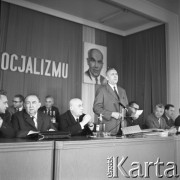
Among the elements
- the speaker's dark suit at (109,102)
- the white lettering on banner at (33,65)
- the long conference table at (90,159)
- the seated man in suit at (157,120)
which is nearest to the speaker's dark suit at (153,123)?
the seated man in suit at (157,120)

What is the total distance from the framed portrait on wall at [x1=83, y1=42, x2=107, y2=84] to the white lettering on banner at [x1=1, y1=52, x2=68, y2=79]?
0.72 meters

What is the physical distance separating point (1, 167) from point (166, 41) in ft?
19.4

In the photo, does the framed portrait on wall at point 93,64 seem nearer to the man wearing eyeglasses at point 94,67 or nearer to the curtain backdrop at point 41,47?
the man wearing eyeglasses at point 94,67

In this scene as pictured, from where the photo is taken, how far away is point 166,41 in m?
6.36

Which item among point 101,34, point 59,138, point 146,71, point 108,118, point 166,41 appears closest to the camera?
point 59,138

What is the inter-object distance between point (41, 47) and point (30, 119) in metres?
4.23

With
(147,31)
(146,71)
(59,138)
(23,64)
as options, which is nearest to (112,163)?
(59,138)

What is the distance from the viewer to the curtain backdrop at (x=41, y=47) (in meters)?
5.89

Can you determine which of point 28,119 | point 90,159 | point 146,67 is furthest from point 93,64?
point 90,159

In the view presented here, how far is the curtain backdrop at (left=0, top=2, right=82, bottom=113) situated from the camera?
19.3 ft

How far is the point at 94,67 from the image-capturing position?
7422 mm

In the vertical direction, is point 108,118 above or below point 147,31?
below

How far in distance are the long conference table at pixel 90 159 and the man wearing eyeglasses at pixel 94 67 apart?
201 inches

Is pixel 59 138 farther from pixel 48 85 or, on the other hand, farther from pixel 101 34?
pixel 101 34
